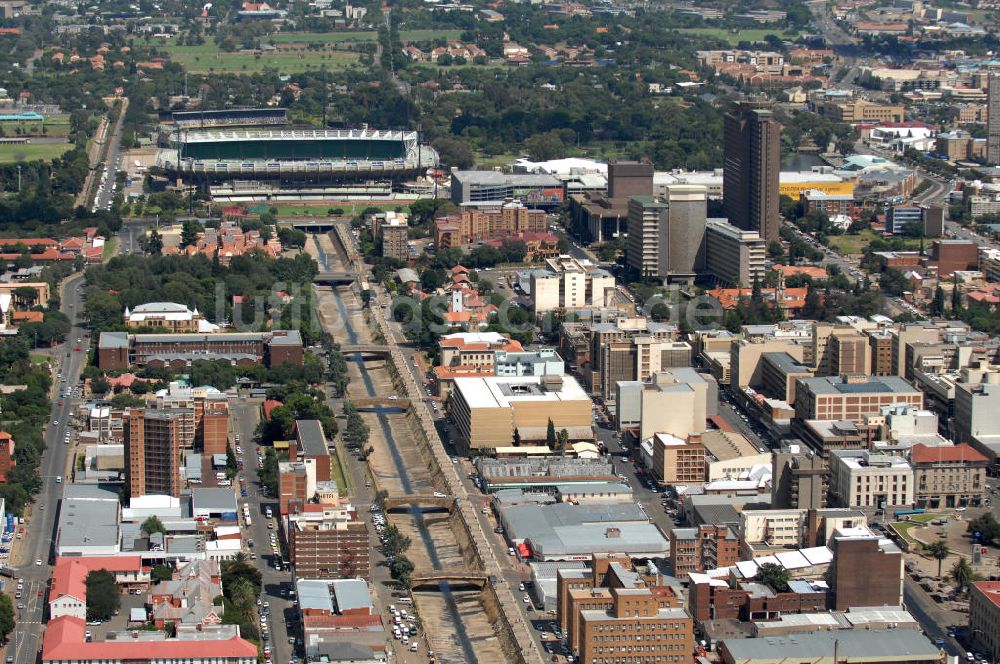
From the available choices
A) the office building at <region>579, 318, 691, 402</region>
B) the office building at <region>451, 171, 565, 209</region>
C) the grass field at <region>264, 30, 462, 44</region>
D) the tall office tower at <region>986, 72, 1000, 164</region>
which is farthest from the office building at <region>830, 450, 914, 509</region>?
the grass field at <region>264, 30, 462, 44</region>

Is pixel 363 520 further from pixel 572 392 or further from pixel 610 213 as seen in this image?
pixel 610 213

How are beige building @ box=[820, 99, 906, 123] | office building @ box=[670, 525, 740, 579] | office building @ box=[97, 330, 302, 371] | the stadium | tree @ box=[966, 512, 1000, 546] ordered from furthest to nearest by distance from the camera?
1. beige building @ box=[820, 99, 906, 123]
2. the stadium
3. office building @ box=[97, 330, 302, 371]
4. tree @ box=[966, 512, 1000, 546]
5. office building @ box=[670, 525, 740, 579]

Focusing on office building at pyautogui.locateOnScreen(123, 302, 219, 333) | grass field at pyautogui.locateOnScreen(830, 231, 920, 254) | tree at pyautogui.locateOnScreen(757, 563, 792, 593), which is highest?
tree at pyautogui.locateOnScreen(757, 563, 792, 593)

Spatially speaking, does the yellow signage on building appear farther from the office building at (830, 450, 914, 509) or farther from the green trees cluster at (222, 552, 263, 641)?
the green trees cluster at (222, 552, 263, 641)

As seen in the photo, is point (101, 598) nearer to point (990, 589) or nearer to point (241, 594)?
point (241, 594)

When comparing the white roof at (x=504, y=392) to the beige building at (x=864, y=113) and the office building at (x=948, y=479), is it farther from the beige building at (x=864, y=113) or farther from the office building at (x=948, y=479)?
the beige building at (x=864, y=113)

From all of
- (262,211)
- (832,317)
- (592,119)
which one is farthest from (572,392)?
(592,119)

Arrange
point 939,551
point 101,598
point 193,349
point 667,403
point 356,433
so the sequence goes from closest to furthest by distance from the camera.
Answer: point 101,598 → point 939,551 → point 667,403 → point 356,433 → point 193,349

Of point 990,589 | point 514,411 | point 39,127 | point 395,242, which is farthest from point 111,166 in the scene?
point 990,589
